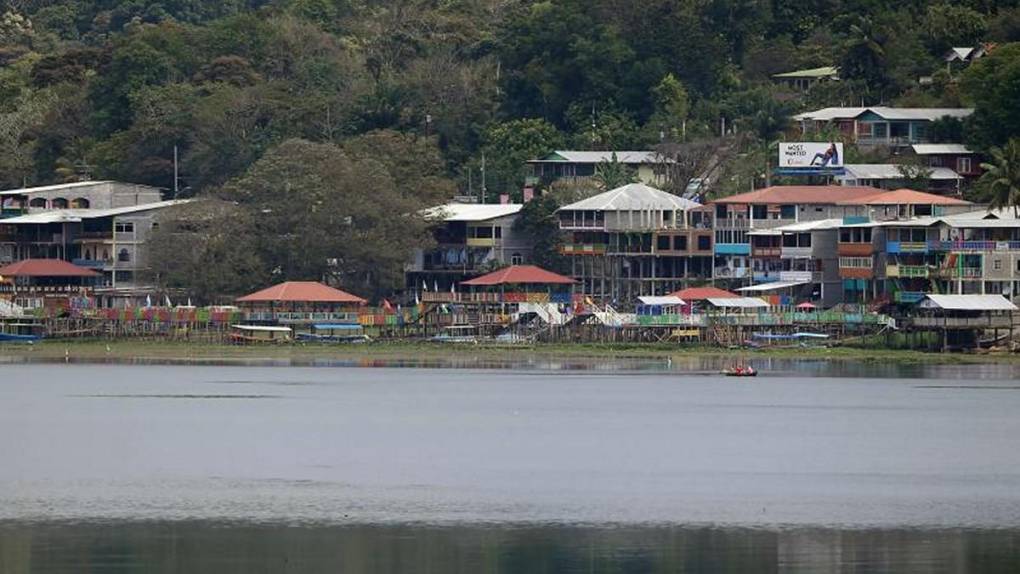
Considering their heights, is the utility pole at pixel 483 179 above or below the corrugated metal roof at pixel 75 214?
above

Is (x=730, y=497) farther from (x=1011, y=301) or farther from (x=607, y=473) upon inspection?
(x=1011, y=301)

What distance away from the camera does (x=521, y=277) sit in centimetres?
10725

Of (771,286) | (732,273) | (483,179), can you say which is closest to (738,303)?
(771,286)

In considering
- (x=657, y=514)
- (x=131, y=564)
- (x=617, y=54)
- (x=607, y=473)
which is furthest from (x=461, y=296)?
(x=131, y=564)

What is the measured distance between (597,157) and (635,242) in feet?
42.4

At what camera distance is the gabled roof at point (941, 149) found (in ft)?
389

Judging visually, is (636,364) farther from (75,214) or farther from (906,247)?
(75,214)

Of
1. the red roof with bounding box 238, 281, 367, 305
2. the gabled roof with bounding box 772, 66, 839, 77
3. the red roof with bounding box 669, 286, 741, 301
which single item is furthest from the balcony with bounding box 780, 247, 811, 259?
the gabled roof with bounding box 772, 66, 839, 77

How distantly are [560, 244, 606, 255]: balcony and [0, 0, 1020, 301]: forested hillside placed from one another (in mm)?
7754

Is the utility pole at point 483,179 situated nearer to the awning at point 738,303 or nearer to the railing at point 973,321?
the awning at point 738,303

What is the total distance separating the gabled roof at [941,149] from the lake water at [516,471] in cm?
2433

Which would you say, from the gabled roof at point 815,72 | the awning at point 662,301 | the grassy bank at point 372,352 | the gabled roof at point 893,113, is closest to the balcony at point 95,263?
the grassy bank at point 372,352

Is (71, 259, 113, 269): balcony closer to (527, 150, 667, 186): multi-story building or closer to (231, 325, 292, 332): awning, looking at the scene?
(231, 325, 292, 332): awning

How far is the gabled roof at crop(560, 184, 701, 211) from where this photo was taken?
361ft
